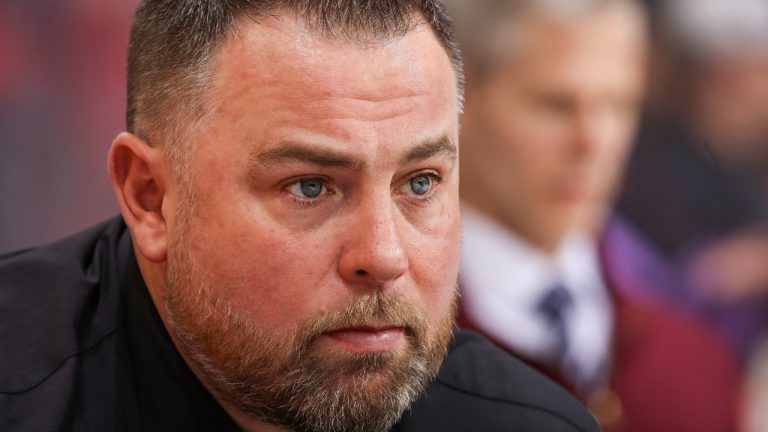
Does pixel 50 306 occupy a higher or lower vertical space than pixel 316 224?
lower

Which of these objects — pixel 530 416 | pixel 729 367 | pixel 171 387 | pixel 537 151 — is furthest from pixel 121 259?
pixel 729 367

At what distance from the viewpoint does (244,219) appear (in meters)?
1.40

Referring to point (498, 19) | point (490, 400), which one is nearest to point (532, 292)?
point (498, 19)

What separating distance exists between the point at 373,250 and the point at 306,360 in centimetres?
18

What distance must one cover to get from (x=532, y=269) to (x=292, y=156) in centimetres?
121

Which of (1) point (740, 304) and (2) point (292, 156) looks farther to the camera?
(1) point (740, 304)

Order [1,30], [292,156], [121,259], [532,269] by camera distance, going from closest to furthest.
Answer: [292,156], [121,259], [1,30], [532,269]

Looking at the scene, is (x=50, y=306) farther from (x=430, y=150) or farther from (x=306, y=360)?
(x=430, y=150)

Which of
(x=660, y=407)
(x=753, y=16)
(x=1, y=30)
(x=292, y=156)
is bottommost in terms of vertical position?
(x=660, y=407)

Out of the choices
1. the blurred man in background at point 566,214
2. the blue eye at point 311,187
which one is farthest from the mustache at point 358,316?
the blurred man in background at point 566,214

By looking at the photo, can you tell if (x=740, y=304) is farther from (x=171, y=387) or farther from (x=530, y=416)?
(x=171, y=387)

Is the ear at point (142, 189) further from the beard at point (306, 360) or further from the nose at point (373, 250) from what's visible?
the nose at point (373, 250)

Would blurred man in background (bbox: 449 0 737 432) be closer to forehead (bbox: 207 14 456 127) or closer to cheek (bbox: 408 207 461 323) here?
cheek (bbox: 408 207 461 323)

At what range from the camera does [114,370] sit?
1558 millimetres
